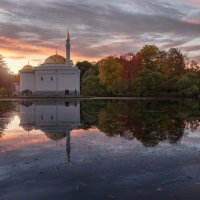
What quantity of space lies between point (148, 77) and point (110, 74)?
9054 mm

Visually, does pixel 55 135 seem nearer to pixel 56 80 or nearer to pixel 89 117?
pixel 89 117

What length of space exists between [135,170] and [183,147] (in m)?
4.87

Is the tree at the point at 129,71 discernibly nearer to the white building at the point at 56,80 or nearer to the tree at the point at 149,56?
the tree at the point at 149,56

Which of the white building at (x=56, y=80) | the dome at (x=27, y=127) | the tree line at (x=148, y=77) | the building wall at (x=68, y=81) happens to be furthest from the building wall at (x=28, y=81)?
the dome at (x=27, y=127)

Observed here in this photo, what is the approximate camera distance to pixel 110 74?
251 feet

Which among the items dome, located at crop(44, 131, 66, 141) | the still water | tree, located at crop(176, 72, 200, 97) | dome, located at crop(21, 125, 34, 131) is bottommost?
Result: the still water

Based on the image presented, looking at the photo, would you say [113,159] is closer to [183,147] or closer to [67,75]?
[183,147]

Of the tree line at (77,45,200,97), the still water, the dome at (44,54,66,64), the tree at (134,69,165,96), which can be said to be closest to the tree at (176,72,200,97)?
the tree line at (77,45,200,97)

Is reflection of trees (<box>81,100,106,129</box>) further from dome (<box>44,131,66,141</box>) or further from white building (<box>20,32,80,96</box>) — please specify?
white building (<box>20,32,80,96</box>)

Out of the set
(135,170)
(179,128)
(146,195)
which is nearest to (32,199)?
(146,195)

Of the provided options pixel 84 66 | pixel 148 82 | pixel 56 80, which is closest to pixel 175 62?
pixel 148 82

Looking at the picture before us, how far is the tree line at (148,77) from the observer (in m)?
73.3

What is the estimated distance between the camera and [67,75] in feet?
280

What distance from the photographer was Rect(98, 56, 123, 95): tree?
3007 inches
